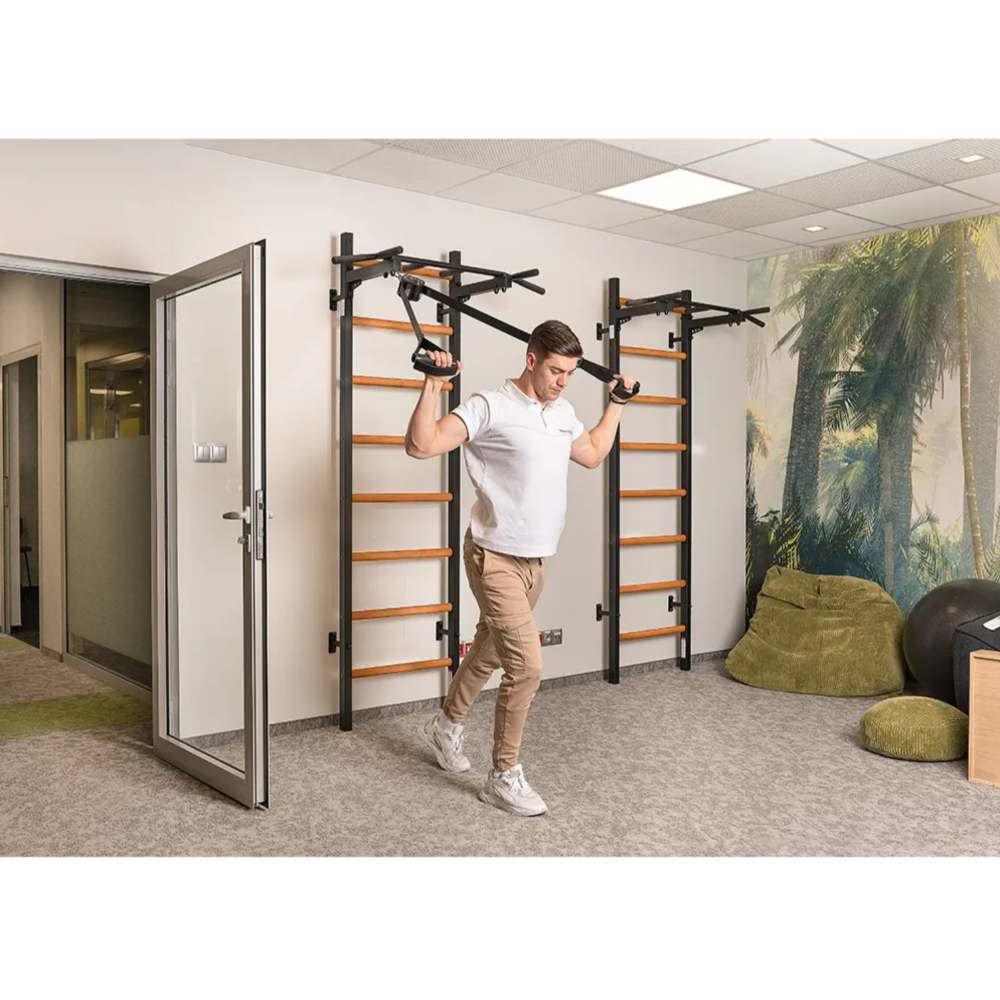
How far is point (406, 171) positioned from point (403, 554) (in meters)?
1.76

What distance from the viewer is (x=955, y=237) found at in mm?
5297

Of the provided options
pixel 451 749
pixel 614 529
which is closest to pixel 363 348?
pixel 614 529

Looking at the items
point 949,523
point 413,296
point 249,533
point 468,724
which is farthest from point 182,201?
point 949,523

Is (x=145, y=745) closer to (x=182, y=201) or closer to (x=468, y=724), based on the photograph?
(x=468, y=724)

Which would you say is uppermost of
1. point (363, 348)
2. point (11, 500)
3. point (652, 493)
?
point (363, 348)

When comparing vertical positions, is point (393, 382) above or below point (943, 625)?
above

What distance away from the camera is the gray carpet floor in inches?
122

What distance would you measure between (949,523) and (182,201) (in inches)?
165

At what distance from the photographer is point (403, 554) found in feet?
15.3

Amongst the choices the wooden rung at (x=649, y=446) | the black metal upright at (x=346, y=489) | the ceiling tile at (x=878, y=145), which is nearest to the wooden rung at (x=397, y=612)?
the black metal upright at (x=346, y=489)

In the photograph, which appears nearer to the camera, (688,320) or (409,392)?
(409,392)

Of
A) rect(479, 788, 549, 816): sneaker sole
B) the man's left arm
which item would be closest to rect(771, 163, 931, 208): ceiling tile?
the man's left arm

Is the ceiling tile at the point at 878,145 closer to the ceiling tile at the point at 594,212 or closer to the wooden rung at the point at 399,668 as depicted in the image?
the ceiling tile at the point at 594,212

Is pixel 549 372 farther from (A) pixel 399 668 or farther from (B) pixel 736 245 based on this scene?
(B) pixel 736 245
